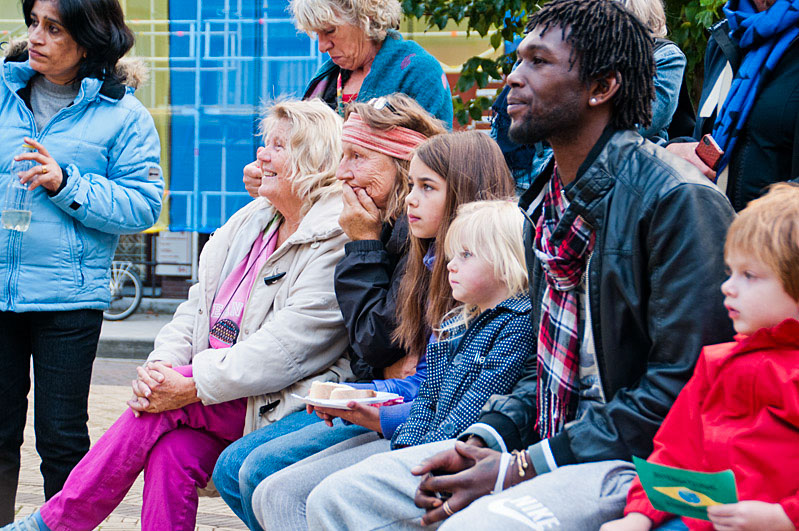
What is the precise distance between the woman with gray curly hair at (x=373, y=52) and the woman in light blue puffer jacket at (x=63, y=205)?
79cm

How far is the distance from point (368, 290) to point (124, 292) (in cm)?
1108

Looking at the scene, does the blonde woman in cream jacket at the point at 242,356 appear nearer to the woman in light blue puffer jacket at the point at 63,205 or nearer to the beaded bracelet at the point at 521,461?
the woman in light blue puffer jacket at the point at 63,205

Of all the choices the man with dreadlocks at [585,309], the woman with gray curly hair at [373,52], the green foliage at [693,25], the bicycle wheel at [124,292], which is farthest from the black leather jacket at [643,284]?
the bicycle wheel at [124,292]

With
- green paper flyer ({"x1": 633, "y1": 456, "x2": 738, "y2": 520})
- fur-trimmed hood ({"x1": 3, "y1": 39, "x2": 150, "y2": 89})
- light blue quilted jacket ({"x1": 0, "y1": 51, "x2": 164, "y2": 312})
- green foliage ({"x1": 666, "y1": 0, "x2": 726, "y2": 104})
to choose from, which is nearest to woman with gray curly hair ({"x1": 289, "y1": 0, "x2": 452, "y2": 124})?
fur-trimmed hood ({"x1": 3, "y1": 39, "x2": 150, "y2": 89})

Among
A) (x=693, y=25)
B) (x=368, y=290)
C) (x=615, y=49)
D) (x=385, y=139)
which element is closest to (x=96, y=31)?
(x=385, y=139)

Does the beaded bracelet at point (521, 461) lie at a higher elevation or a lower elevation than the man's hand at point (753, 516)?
lower

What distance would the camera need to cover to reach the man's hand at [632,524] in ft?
5.60

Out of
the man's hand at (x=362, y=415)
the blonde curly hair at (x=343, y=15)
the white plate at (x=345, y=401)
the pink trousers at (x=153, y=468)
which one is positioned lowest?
the pink trousers at (x=153, y=468)

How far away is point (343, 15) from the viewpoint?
3.80 metres

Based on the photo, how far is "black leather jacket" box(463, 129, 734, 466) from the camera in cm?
182

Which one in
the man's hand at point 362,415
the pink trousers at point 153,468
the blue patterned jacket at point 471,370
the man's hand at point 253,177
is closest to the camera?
the blue patterned jacket at point 471,370

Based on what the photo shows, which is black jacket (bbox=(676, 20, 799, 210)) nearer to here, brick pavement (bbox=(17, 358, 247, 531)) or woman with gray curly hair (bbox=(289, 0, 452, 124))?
woman with gray curly hair (bbox=(289, 0, 452, 124))

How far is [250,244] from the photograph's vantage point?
3586 millimetres

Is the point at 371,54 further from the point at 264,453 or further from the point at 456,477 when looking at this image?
the point at 456,477
